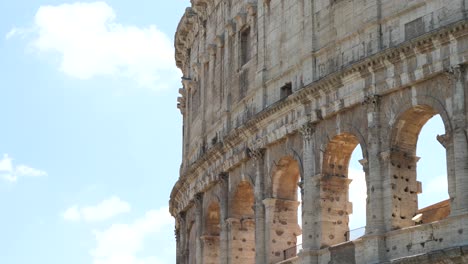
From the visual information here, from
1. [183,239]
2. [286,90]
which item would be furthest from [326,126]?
[183,239]

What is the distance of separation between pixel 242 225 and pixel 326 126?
5.32 metres

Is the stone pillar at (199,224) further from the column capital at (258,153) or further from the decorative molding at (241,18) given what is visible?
the decorative molding at (241,18)

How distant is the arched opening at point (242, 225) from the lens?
3191 centimetres

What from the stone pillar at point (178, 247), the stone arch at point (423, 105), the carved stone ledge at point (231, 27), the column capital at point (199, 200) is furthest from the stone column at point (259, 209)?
the stone pillar at point (178, 247)

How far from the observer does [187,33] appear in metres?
39.1

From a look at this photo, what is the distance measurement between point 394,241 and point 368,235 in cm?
76

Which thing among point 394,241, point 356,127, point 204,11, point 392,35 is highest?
point 204,11

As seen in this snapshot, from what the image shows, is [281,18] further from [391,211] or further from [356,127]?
[391,211]

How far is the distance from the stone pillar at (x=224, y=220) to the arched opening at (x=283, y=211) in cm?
258

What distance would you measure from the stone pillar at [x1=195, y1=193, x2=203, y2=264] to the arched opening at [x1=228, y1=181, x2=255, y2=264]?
240cm

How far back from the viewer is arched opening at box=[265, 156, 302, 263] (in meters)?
29.6

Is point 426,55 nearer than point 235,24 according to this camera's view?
Yes

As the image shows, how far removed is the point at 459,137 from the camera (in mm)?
24203

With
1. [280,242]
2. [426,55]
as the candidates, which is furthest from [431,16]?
[280,242]
